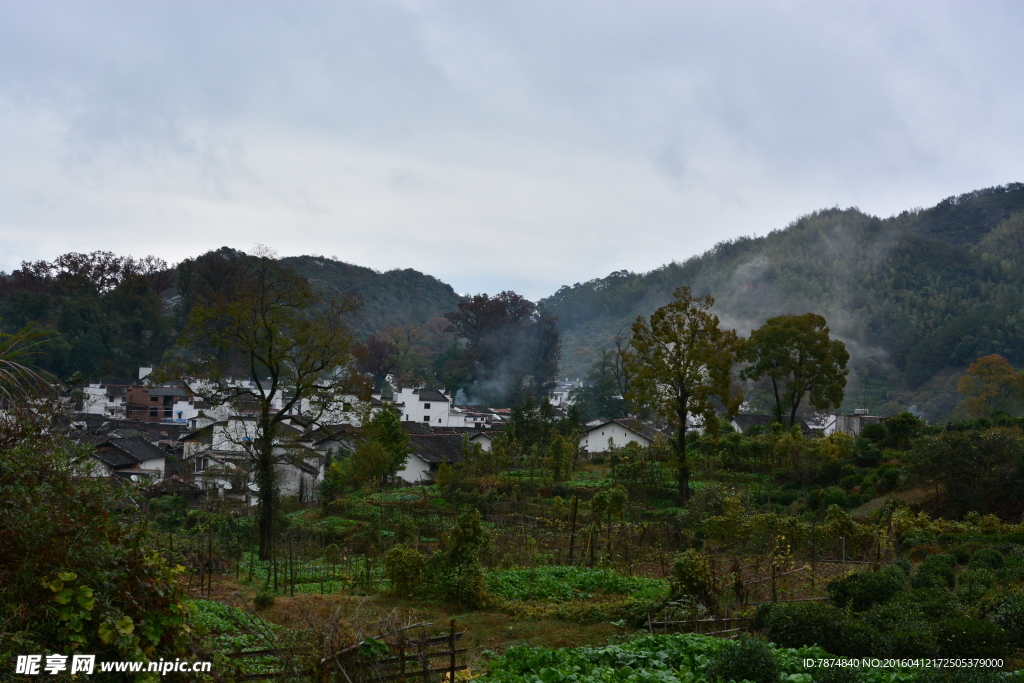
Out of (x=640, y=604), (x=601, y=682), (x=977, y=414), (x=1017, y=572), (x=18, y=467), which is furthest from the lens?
(x=977, y=414)

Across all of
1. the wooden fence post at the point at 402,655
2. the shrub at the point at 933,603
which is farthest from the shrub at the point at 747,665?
the wooden fence post at the point at 402,655

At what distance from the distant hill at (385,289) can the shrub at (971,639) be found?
322 feet

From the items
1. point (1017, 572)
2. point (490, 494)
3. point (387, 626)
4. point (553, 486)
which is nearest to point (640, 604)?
point (387, 626)

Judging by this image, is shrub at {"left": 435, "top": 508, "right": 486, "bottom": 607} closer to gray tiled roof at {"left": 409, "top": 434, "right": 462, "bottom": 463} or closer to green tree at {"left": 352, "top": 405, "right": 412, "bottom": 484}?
green tree at {"left": 352, "top": 405, "right": 412, "bottom": 484}

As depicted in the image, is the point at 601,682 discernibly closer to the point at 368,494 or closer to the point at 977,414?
the point at 368,494

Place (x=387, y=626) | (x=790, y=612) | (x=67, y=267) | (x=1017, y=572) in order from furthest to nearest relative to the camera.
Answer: (x=67, y=267) < (x=1017, y=572) < (x=790, y=612) < (x=387, y=626)

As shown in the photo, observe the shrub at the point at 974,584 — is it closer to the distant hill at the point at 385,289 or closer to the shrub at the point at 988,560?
the shrub at the point at 988,560

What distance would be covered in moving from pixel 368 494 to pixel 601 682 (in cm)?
2347

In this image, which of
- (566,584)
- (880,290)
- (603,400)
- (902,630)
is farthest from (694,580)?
(880,290)

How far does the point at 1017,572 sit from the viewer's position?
12562 mm

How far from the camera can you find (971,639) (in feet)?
27.2

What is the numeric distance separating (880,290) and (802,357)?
2186 inches

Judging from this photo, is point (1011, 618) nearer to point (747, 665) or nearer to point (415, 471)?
point (747, 665)

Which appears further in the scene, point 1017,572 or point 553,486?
point 553,486
